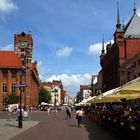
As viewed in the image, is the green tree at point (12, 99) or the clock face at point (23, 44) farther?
the clock face at point (23, 44)

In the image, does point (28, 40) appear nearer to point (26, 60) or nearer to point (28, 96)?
point (26, 60)

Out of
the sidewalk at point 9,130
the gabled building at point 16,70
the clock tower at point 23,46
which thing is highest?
the clock tower at point 23,46

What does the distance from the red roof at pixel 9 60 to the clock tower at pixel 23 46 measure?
12.9ft

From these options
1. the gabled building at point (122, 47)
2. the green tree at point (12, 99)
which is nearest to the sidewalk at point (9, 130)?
the gabled building at point (122, 47)

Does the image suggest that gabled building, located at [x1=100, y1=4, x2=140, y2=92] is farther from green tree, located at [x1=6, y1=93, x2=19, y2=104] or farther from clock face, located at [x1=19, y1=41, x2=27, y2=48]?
clock face, located at [x1=19, y1=41, x2=27, y2=48]

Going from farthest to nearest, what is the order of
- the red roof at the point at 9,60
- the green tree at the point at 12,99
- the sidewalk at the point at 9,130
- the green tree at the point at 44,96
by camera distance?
the green tree at the point at 44,96
the red roof at the point at 9,60
the green tree at the point at 12,99
the sidewalk at the point at 9,130

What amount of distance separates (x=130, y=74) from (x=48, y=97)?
345ft

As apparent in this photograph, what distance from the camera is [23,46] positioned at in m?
138

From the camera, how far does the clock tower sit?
131000 mm

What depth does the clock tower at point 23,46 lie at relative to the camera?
131 metres

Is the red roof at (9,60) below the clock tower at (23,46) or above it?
below

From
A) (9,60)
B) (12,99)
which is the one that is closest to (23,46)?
(9,60)

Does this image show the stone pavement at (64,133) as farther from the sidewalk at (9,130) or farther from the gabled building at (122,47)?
the gabled building at (122,47)

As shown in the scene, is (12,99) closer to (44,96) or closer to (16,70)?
(16,70)
